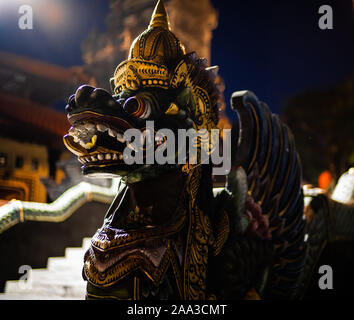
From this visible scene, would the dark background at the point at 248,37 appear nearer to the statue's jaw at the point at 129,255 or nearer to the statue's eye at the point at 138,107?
the statue's eye at the point at 138,107

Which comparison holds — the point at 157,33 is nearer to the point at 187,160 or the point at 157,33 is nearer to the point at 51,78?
the point at 187,160

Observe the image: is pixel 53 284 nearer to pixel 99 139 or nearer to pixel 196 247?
pixel 196 247

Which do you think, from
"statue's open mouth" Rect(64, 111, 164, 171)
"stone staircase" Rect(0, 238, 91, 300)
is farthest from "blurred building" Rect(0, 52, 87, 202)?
"statue's open mouth" Rect(64, 111, 164, 171)

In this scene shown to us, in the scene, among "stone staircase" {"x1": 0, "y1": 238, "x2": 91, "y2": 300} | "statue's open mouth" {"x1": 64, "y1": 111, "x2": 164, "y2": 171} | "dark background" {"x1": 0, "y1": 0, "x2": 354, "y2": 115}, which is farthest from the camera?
"dark background" {"x1": 0, "y1": 0, "x2": 354, "y2": 115}

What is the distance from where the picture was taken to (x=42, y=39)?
3.62m

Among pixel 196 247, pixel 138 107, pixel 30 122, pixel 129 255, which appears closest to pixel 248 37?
pixel 30 122

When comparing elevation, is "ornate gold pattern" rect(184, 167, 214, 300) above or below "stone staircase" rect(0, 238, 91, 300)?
above

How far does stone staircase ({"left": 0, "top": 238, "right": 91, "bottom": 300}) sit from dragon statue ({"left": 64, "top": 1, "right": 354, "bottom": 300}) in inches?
42.8

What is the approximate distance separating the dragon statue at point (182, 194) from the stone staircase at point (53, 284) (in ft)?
3.56

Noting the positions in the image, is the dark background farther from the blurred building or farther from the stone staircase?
the stone staircase

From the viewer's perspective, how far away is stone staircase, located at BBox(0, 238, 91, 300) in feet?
7.11
